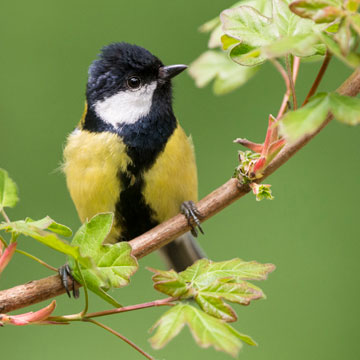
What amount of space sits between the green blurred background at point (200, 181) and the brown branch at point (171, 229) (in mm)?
886

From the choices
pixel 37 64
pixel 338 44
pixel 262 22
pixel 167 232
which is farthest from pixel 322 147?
pixel 338 44

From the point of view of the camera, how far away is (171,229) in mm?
971

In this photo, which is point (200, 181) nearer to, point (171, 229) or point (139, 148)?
point (139, 148)

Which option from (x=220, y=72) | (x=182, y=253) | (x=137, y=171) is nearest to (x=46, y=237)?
(x=220, y=72)

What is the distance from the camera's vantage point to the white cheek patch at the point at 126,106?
1.35 metres

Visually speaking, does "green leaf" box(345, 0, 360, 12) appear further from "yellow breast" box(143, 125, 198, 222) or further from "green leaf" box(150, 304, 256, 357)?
"yellow breast" box(143, 125, 198, 222)

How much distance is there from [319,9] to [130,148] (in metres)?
0.80

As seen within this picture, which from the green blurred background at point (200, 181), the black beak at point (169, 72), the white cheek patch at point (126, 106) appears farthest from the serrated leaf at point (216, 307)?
the green blurred background at point (200, 181)

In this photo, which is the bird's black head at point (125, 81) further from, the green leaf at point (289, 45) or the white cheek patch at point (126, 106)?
the green leaf at point (289, 45)

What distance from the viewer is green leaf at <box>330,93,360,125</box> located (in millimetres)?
537

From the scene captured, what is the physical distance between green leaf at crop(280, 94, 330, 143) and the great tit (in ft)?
2.41

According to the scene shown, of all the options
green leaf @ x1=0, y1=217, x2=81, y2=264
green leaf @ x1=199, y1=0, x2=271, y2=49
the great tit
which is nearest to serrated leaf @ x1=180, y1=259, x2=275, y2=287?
green leaf @ x1=0, y1=217, x2=81, y2=264

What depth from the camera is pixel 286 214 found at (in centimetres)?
A: 207

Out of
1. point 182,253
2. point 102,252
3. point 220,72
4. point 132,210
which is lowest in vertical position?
point 182,253
